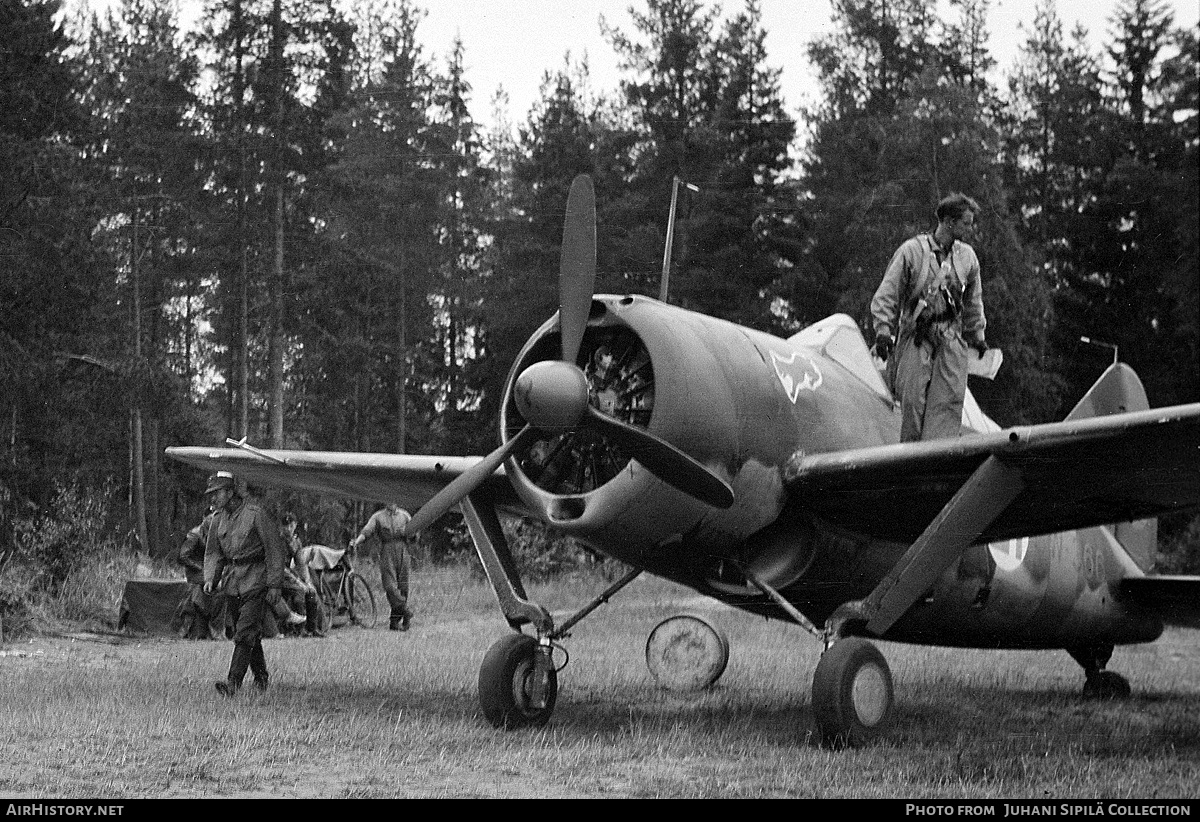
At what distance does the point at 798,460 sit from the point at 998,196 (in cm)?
2509

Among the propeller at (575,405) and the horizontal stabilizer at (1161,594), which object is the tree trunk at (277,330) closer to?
the horizontal stabilizer at (1161,594)

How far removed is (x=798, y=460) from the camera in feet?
25.9

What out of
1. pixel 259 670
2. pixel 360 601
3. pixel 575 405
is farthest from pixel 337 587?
pixel 575 405

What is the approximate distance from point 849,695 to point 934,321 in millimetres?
2537

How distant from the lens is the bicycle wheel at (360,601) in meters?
19.2

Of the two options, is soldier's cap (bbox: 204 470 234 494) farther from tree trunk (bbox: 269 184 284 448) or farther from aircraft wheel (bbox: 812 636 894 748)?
tree trunk (bbox: 269 184 284 448)

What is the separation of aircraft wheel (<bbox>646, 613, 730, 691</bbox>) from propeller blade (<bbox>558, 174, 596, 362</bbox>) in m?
4.39

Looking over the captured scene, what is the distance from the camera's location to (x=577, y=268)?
723cm

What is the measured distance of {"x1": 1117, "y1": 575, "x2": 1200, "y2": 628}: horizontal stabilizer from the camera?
1085cm

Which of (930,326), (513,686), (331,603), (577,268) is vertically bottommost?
(331,603)

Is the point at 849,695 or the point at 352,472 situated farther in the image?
the point at 352,472

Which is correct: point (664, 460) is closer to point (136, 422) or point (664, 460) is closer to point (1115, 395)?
point (1115, 395)

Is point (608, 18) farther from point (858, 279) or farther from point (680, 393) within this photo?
point (680, 393)
